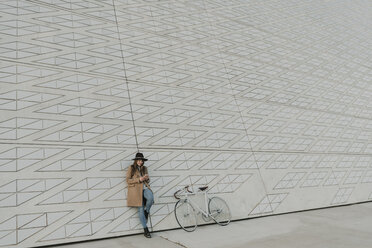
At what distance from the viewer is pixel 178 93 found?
5.36 metres

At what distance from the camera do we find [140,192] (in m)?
3.71

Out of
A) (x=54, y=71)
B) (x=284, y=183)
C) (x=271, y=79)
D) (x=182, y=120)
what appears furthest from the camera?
(x=271, y=79)

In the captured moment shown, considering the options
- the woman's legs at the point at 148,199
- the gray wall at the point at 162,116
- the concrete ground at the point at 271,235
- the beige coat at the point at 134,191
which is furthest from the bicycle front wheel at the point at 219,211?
the beige coat at the point at 134,191

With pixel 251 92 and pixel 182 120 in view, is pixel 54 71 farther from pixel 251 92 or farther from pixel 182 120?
pixel 251 92

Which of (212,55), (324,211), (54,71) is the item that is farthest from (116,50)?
(324,211)

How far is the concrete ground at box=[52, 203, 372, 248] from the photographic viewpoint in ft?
10.3

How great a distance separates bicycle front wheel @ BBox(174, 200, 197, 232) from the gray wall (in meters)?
0.23

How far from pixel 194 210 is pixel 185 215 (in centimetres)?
19

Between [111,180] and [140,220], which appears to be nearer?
[140,220]

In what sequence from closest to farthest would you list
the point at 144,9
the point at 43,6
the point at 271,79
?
1. the point at 43,6
2. the point at 144,9
3. the point at 271,79

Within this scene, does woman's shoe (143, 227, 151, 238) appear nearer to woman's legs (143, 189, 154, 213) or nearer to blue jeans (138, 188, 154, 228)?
blue jeans (138, 188, 154, 228)

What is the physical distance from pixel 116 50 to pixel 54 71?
1.33 m

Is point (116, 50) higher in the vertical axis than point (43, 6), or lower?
lower

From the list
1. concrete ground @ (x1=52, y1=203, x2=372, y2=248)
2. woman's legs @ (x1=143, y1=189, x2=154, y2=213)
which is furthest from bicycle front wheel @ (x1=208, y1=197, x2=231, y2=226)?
woman's legs @ (x1=143, y1=189, x2=154, y2=213)
